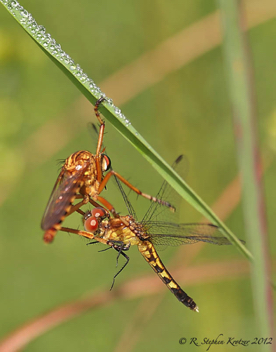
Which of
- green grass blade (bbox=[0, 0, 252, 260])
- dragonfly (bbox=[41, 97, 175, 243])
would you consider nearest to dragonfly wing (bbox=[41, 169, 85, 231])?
dragonfly (bbox=[41, 97, 175, 243])

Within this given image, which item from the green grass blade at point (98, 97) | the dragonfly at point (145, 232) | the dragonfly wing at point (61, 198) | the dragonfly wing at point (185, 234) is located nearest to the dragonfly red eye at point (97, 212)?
the dragonfly at point (145, 232)

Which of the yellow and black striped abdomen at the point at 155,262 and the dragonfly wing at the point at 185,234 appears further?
the yellow and black striped abdomen at the point at 155,262

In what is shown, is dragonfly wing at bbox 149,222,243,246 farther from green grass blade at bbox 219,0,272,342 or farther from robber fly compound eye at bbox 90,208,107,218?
green grass blade at bbox 219,0,272,342

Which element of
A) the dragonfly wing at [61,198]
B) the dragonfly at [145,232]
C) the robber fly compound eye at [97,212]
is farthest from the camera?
the robber fly compound eye at [97,212]


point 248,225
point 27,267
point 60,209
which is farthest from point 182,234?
point 27,267

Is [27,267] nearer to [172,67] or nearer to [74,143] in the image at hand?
[74,143]

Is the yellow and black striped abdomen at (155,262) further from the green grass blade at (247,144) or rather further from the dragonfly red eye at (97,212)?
the green grass blade at (247,144)
